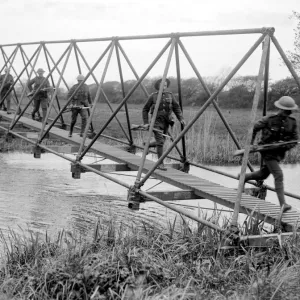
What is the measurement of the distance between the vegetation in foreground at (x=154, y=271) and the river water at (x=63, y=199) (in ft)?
4.82

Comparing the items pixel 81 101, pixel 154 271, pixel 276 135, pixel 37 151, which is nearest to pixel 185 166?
pixel 81 101

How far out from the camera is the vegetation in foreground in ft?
17.7

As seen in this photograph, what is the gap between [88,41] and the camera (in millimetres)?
11047

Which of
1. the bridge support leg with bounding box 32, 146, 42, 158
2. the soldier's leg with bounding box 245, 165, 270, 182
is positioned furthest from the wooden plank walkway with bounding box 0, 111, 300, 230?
the bridge support leg with bounding box 32, 146, 42, 158

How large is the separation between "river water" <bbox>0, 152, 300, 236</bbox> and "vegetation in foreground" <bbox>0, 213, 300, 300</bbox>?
1468 millimetres

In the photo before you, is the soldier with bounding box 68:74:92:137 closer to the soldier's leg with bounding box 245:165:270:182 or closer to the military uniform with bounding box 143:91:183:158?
the military uniform with bounding box 143:91:183:158

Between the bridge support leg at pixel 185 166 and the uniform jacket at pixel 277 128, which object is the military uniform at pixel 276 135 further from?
the bridge support leg at pixel 185 166

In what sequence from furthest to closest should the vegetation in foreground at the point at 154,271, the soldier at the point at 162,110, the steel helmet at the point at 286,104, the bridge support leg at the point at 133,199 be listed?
the soldier at the point at 162,110 < the bridge support leg at the point at 133,199 < the steel helmet at the point at 286,104 < the vegetation in foreground at the point at 154,271

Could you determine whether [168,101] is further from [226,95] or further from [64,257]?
[226,95]

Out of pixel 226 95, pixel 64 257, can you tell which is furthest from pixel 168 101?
pixel 226 95

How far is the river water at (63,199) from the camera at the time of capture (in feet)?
35.6

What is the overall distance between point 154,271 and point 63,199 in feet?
25.8

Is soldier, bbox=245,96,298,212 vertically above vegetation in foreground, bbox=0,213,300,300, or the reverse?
soldier, bbox=245,96,298,212

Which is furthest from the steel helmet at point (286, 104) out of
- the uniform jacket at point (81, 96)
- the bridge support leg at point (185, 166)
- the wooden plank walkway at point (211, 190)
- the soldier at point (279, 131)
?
the uniform jacket at point (81, 96)
